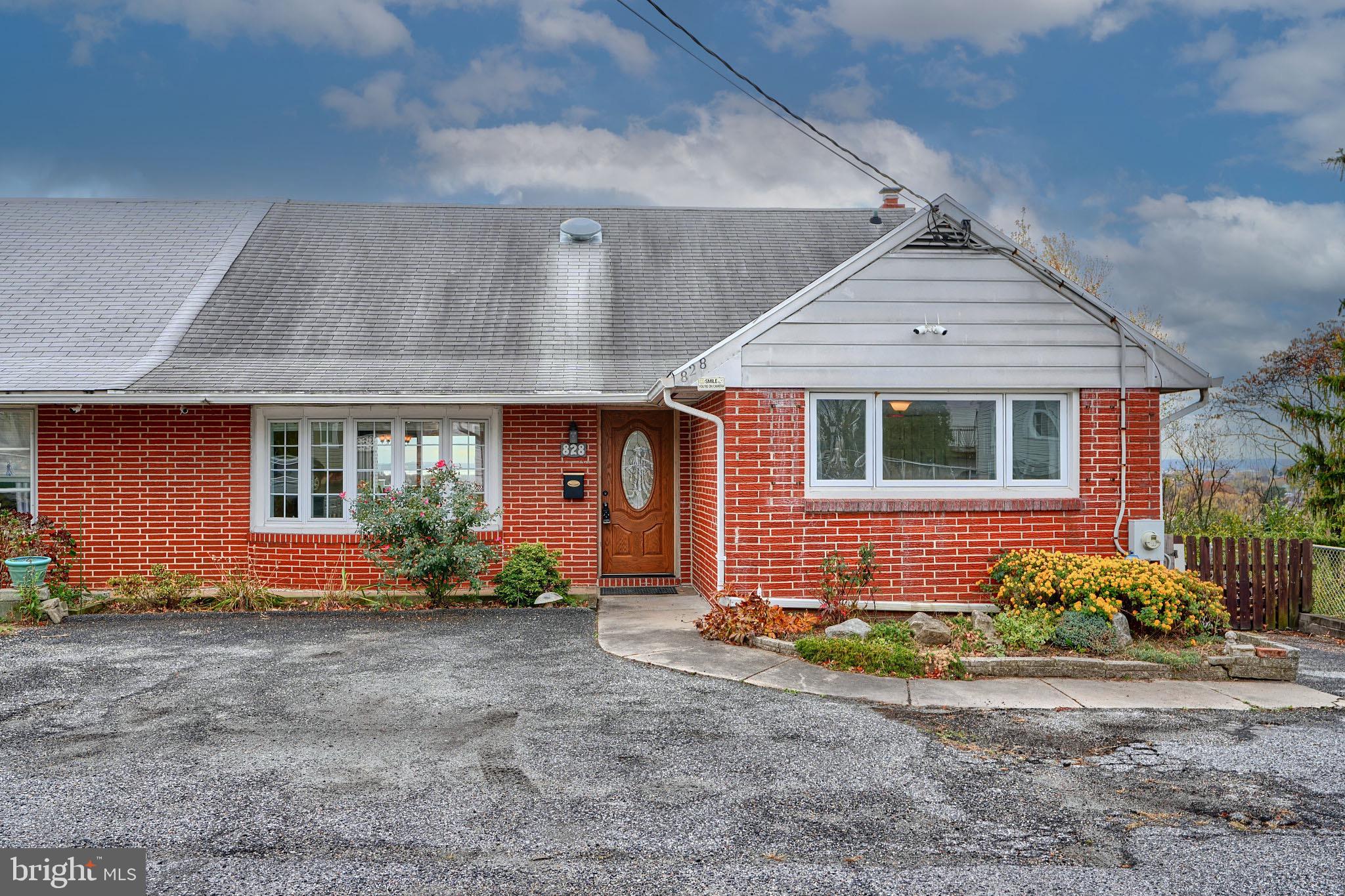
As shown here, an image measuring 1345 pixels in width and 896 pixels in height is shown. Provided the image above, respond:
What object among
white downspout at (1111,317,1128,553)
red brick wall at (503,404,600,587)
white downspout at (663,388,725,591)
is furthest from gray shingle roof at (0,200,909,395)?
white downspout at (1111,317,1128,553)

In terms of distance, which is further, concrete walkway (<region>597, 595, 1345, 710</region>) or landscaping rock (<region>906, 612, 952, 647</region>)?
landscaping rock (<region>906, 612, 952, 647</region>)

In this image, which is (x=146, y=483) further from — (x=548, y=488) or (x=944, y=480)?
(x=944, y=480)

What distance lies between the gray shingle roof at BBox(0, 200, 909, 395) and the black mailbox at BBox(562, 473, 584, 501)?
1.26 meters

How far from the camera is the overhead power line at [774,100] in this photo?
341 inches

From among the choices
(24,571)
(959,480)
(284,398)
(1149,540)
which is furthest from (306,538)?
(1149,540)

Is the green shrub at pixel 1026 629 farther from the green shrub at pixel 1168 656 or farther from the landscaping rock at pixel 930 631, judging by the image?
the green shrub at pixel 1168 656

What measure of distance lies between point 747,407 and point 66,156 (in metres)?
17.5

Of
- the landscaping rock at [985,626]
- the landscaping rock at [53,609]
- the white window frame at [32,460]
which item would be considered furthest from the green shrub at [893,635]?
the white window frame at [32,460]

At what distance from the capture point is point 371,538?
9.71 metres

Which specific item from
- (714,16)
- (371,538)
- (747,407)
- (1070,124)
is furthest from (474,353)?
(1070,124)

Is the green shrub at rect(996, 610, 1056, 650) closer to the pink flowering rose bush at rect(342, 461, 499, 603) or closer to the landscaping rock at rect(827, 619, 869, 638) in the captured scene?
the landscaping rock at rect(827, 619, 869, 638)

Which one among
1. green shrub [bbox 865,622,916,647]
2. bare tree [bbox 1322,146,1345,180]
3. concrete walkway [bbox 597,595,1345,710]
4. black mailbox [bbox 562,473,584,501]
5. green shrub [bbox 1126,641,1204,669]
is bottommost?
concrete walkway [bbox 597,595,1345,710]

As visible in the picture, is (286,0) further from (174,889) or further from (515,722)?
(174,889)

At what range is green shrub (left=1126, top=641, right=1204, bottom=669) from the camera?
22.6 feet
